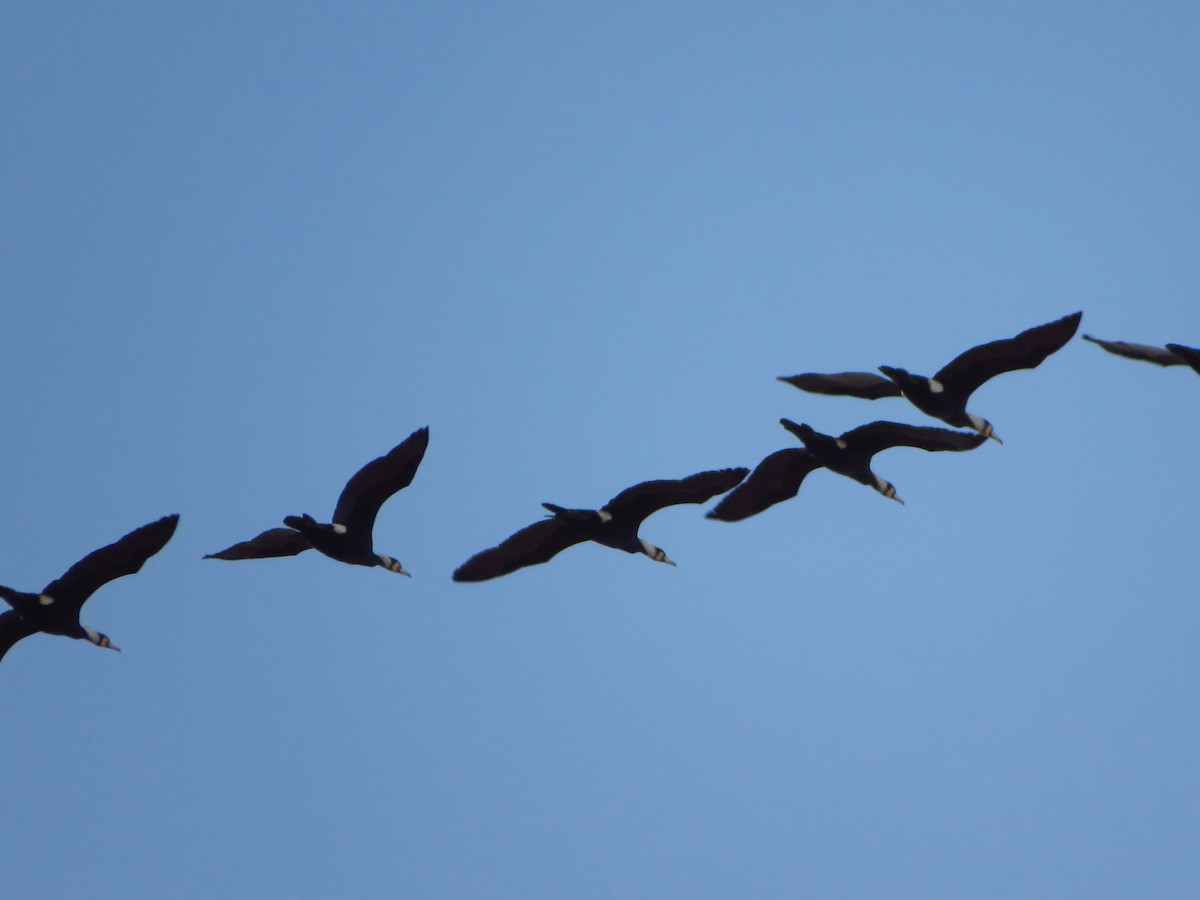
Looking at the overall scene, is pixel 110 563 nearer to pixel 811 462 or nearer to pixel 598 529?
pixel 598 529

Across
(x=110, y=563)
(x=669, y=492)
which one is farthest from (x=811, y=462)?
(x=110, y=563)

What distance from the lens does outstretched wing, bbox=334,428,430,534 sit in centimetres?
2838

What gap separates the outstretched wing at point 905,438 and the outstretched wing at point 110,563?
11.4m

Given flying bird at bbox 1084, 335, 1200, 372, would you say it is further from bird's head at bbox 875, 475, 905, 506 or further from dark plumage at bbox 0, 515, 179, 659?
dark plumage at bbox 0, 515, 179, 659

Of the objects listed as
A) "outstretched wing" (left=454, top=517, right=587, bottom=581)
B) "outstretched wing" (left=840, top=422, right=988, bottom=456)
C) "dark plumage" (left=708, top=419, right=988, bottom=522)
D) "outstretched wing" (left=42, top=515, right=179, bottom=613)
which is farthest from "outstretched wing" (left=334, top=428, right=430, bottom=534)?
→ "outstretched wing" (left=840, top=422, right=988, bottom=456)

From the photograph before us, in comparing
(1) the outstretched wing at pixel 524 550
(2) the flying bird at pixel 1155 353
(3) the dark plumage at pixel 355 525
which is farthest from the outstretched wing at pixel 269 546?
(2) the flying bird at pixel 1155 353

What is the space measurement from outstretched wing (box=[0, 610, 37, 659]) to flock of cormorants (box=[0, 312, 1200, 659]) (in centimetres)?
2

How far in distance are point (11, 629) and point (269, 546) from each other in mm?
4573

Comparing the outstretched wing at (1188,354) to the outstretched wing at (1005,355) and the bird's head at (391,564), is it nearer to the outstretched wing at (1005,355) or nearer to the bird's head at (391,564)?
the outstretched wing at (1005,355)

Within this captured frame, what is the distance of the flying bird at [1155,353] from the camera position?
2709 centimetres

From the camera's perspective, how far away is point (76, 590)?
28.8 meters

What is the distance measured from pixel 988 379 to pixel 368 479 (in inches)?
419

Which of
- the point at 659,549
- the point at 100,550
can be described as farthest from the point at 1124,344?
the point at 100,550

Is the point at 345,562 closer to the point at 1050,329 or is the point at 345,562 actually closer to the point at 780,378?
the point at 780,378
